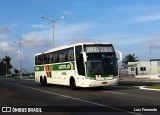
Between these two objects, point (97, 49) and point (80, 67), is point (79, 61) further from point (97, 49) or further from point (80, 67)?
point (97, 49)

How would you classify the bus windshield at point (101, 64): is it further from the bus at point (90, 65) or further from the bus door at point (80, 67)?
the bus door at point (80, 67)

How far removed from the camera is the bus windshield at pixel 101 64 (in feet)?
81.7

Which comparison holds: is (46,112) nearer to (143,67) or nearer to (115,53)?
(115,53)

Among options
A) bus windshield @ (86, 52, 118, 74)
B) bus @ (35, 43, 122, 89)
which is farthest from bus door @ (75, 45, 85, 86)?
bus windshield @ (86, 52, 118, 74)

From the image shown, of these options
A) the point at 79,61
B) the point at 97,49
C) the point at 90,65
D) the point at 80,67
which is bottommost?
the point at 80,67

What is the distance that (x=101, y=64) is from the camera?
2495 cm

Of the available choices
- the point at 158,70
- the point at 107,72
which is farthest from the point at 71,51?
the point at 158,70

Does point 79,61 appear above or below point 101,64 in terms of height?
above

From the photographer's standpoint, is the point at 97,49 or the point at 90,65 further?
the point at 97,49

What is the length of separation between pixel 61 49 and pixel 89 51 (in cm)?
509

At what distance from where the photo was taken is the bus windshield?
24.9 m

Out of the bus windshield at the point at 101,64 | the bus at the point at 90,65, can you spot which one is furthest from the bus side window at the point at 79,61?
the bus windshield at the point at 101,64

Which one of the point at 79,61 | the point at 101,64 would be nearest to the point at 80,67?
the point at 79,61

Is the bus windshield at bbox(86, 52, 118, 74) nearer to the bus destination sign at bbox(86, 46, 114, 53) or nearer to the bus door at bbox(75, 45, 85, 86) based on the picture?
the bus destination sign at bbox(86, 46, 114, 53)
